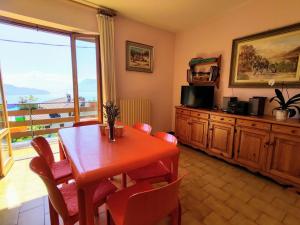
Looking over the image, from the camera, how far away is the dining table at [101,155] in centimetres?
92

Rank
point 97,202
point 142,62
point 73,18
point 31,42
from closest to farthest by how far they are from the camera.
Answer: point 97,202 < point 73,18 < point 31,42 < point 142,62

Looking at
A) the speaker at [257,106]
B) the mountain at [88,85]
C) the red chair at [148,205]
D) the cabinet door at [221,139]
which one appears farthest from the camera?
the mountain at [88,85]

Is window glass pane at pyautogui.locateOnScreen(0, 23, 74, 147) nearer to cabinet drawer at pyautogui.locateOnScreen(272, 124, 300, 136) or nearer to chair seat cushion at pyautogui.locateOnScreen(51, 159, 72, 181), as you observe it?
chair seat cushion at pyautogui.locateOnScreen(51, 159, 72, 181)

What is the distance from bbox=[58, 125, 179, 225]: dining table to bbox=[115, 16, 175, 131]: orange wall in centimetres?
191

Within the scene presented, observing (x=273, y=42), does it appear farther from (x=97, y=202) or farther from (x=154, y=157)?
(x=97, y=202)

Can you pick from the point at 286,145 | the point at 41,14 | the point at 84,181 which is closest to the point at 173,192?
the point at 84,181

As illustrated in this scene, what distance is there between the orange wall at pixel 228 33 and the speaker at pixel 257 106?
0.49 feet

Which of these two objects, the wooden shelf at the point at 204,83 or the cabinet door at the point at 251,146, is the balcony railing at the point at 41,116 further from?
the cabinet door at the point at 251,146

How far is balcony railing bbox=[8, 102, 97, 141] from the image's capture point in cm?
353

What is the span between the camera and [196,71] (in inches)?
140

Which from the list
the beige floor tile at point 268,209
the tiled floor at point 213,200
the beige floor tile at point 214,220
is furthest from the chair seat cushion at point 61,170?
the beige floor tile at point 268,209

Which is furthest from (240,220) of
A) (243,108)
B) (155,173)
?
(243,108)

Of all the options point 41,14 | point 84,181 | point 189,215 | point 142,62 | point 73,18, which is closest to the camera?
point 84,181

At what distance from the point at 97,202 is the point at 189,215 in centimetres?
100
